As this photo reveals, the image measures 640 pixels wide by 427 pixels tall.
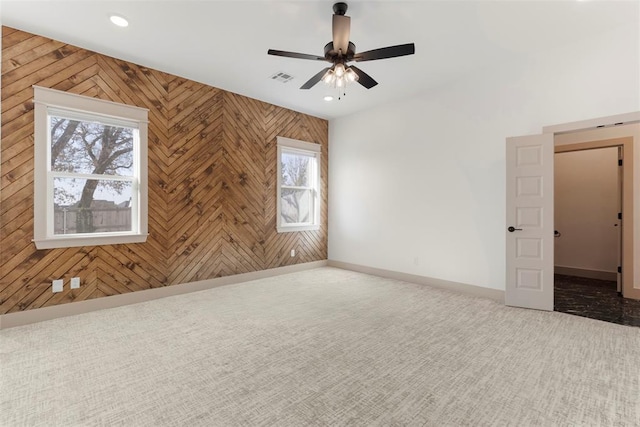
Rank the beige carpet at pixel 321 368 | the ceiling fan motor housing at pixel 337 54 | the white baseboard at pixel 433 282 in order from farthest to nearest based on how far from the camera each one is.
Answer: the white baseboard at pixel 433 282
the ceiling fan motor housing at pixel 337 54
the beige carpet at pixel 321 368

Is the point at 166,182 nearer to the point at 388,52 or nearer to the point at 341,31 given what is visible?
the point at 341,31

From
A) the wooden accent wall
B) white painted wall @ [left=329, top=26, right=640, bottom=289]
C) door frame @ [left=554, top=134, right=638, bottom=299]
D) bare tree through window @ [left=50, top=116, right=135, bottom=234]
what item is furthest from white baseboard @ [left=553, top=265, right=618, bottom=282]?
bare tree through window @ [left=50, top=116, right=135, bottom=234]

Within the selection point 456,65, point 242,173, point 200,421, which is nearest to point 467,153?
point 456,65

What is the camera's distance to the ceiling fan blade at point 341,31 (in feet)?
8.68

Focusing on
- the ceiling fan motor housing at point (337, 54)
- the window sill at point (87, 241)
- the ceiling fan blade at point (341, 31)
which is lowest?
the window sill at point (87, 241)

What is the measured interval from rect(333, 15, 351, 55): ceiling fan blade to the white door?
253cm

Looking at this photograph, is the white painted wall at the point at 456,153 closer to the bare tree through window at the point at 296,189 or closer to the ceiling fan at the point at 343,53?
the bare tree through window at the point at 296,189

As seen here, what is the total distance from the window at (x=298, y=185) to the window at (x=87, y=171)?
237cm

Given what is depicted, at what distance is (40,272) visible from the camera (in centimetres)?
336

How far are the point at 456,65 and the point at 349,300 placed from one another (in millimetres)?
3441

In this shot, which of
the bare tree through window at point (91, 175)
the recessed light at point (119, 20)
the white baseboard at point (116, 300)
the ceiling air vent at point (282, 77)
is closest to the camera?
the recessed light at point (119, 20)

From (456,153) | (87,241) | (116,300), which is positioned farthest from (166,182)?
(456,153)

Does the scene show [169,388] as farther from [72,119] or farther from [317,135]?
[317,135]

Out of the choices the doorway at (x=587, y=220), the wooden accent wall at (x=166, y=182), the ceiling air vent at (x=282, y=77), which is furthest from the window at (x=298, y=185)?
the doorway at (x=587, y=220)
